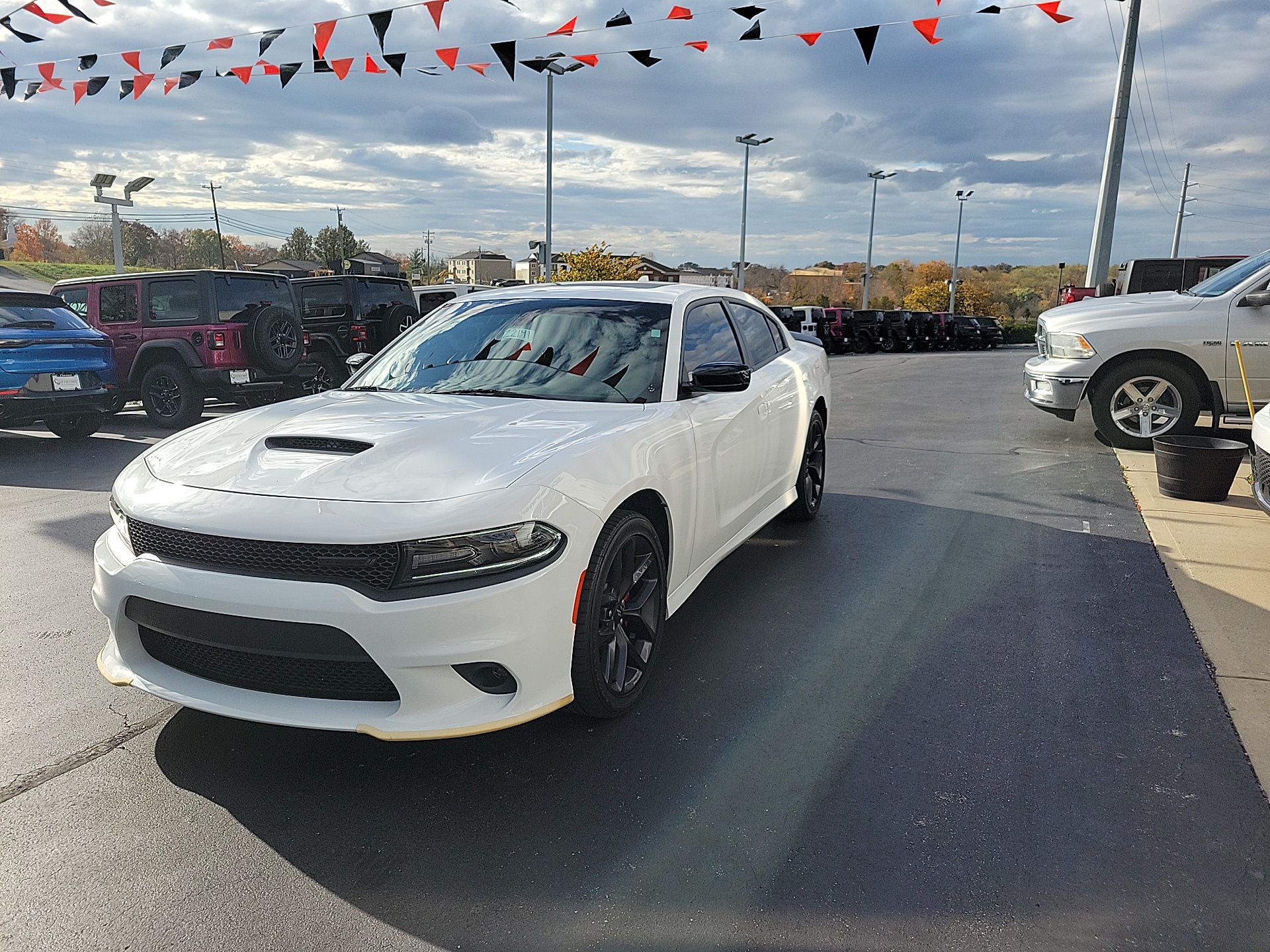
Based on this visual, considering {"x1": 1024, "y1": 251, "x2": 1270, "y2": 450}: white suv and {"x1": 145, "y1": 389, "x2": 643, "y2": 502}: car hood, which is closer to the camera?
{"x1": 145, "y1": 389, "x2": 643, "y2": 502}: car hood

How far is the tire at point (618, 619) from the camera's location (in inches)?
119

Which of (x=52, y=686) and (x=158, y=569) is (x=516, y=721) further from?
(x=52, y=686)

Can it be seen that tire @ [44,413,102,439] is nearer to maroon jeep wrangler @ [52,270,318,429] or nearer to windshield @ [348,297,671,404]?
maroon jeep wrangler @ [52,270,318,429]

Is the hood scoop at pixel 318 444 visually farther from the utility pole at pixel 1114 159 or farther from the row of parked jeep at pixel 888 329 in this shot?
the row of parked jeep at pixel 888 329

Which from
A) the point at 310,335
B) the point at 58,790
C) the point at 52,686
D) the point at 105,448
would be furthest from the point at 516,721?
the point at 310,335

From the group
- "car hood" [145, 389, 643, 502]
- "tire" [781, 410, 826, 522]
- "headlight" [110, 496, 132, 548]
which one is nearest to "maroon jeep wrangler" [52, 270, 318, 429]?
"tire" [781, 410, 826, 522]

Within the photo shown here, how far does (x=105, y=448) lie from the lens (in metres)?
9.46

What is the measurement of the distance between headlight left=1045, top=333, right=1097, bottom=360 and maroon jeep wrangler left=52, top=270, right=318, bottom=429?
8.73m

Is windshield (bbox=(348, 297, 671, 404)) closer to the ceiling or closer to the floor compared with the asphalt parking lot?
closer to the ceiling

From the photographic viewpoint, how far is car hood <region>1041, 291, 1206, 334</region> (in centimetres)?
836

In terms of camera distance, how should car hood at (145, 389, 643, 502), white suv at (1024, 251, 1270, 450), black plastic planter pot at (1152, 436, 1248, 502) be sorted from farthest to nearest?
white suv at (1024, 251, 1270, 450)
black plastic planter pot at (1152, 436, 1248, 502)
car hood at (145, 389, 643, 502)

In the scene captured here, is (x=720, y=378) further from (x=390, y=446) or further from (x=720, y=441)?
(x=390, y=446)

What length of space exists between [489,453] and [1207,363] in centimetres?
766

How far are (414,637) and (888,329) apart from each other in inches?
1420
